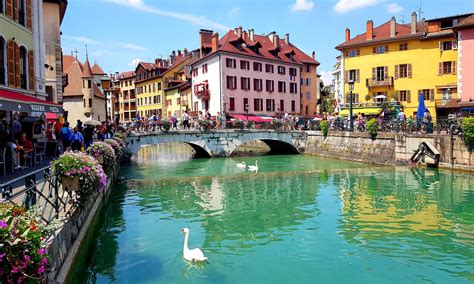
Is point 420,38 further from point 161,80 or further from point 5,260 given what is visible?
point 5,260

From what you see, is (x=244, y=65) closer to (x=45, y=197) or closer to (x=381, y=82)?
(x=381, y=82)

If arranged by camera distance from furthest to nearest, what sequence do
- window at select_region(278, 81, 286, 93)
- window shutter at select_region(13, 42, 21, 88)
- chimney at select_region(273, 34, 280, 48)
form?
chimney at select_region(273, 34, 280, 48), window at select_region(278, 81, 286, 93), window shutter at select_region(13, 42, 21, 88)

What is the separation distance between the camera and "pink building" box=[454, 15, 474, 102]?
40219 mm

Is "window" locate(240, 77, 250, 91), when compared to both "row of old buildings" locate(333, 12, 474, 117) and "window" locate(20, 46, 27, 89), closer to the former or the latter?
"row of old buildings" locate(333, 12, 474, 117)

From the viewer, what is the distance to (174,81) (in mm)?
77125

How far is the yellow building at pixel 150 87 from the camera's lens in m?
81.3

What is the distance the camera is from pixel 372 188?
21.3 meters

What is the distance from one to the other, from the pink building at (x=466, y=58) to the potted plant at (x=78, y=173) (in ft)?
132

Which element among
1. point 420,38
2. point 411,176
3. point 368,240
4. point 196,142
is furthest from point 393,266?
point 420,38

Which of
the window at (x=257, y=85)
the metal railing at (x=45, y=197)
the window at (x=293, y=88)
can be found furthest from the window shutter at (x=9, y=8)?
the window at (x=293, y=88)

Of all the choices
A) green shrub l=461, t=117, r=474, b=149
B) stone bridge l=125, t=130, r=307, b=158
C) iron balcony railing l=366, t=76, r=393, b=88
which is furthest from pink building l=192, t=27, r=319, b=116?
green shrub l=461, t=117, r=474, b=149

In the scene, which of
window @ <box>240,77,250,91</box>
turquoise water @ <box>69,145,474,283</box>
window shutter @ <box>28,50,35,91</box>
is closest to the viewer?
turquoise water @ <box>69,145,474,283</box>

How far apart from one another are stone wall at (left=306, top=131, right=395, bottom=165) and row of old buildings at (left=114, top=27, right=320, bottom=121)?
36.7ft

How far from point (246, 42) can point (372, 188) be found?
39.6 meters
